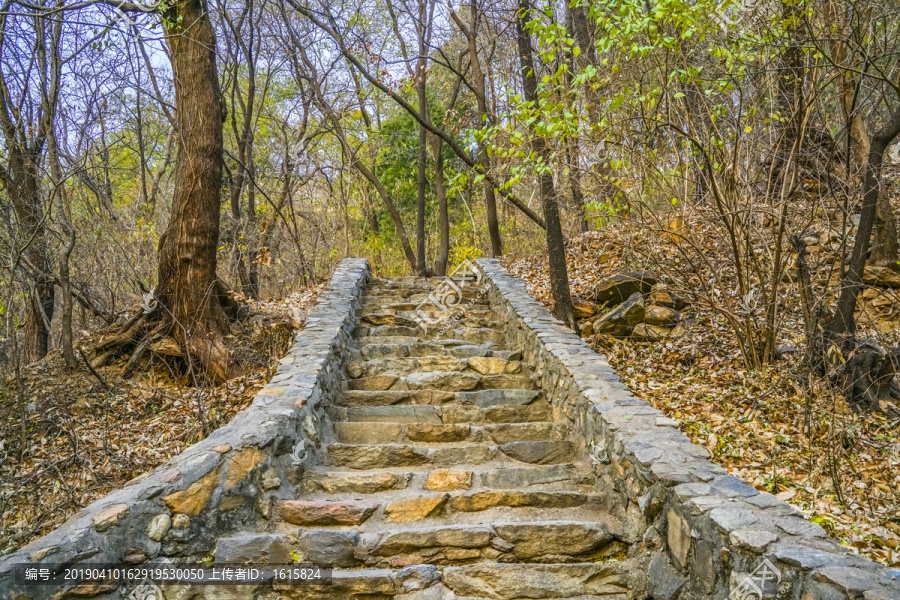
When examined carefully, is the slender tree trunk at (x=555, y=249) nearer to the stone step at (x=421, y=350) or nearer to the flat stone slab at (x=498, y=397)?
the stone step at (x=421, y=350)

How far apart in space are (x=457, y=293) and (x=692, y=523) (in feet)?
18.7

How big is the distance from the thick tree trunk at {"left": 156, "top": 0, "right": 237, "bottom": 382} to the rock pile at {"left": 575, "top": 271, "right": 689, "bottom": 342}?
420 cm

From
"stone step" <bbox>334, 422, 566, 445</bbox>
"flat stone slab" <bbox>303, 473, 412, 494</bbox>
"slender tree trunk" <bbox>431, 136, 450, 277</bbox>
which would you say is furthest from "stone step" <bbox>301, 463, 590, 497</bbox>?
"slender tree trunk" <bbox>431, 136, 450, 277</bbox>

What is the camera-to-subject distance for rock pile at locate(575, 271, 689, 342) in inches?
260

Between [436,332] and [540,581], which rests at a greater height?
[436,332]

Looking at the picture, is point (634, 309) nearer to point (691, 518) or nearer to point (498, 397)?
point (498, 397)

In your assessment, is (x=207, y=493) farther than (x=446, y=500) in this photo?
No

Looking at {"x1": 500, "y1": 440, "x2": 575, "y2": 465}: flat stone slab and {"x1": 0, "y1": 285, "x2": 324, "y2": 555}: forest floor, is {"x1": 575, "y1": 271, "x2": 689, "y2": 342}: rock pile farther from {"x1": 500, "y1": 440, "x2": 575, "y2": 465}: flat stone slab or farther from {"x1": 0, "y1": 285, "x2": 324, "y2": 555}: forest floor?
{"x1": 0, "y1": 285, "x2": 324, "y2": 555}: forest floor

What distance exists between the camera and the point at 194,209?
6145 mm

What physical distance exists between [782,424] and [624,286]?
2701 mm

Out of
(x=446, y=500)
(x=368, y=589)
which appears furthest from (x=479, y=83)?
(x=368, y=589)

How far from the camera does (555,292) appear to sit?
6730 millimetres

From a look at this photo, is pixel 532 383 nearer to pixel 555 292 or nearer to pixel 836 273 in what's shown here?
pixel 555 292

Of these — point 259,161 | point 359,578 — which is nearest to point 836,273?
point 359,578
